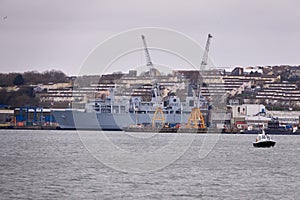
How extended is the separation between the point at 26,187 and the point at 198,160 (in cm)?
2037

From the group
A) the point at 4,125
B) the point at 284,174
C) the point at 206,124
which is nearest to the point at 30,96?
the point at 4,125

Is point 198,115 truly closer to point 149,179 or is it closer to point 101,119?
point 101,119

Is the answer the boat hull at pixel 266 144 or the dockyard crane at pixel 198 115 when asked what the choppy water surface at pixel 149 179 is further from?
the dockyard crane at pixel 198 115

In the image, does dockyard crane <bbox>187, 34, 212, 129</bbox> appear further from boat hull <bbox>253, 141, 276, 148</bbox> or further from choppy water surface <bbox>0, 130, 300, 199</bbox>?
choppy water surface <bbox>0, 130, 300, 199</bbox>

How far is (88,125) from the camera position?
128m

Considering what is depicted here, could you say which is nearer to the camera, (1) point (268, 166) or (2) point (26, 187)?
(2) point (26, 187)

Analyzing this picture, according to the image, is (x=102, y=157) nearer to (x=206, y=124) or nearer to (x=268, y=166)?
(x=268, y=166)

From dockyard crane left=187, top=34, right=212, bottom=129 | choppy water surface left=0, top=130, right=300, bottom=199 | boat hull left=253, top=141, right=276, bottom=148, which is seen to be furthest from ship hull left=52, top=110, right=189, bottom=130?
choppy water surface left=0, top=130, right=300, bottom=199

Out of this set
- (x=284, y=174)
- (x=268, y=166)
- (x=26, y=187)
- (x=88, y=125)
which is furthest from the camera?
(x=88, y=125)

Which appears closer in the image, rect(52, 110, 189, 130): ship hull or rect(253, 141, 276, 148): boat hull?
rect(253, 141, 276, 148): boat hull

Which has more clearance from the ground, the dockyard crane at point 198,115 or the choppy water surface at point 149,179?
the dockyard crane at point 198,115

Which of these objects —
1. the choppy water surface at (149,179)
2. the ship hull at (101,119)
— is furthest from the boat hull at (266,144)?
the ship hull at (101,119)

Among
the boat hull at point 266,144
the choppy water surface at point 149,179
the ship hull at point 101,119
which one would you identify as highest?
the ship hull at point 101,119

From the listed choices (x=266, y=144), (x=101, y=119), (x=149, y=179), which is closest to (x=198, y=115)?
(x=101, y=119)
